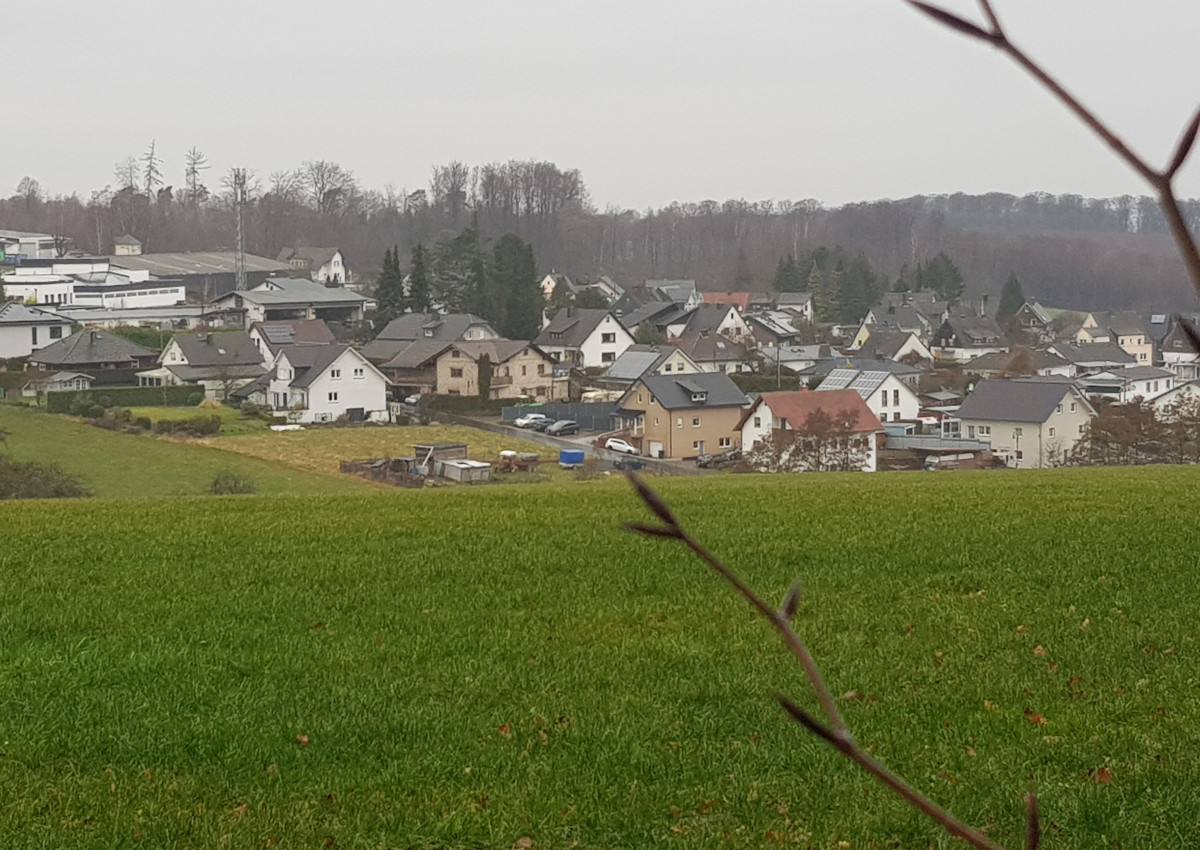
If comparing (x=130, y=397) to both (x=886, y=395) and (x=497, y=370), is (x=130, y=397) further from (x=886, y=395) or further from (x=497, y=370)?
(x=886, y=395)

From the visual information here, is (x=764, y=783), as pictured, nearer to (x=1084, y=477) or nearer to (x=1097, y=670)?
(x=1097, y=670)

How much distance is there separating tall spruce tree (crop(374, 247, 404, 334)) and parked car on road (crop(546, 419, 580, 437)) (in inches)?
876

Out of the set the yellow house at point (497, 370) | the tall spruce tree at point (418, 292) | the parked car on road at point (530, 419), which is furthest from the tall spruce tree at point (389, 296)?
the parked car on road at point (530, 419)

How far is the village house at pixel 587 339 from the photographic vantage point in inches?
2491

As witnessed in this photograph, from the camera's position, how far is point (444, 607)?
321 inches

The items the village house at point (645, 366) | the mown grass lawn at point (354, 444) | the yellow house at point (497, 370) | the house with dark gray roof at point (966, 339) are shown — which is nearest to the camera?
the mown grass lawn at point (354, 444)

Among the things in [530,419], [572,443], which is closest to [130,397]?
[530,419]

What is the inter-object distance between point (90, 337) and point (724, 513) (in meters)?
43.6

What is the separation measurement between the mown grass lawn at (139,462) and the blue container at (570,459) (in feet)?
19.1

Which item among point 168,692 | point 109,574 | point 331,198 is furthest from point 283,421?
point 331,198

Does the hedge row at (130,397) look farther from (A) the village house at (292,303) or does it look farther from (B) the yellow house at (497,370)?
(A) the village house at (292,303)

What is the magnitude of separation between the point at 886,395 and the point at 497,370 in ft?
48.3

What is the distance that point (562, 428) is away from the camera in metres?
44.9

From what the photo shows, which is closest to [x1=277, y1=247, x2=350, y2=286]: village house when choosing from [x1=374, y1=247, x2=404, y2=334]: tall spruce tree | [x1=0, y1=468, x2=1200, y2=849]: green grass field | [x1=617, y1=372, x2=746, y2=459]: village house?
[x1=374, y1=247, x2=404, y2=334]: tall spruce tree
